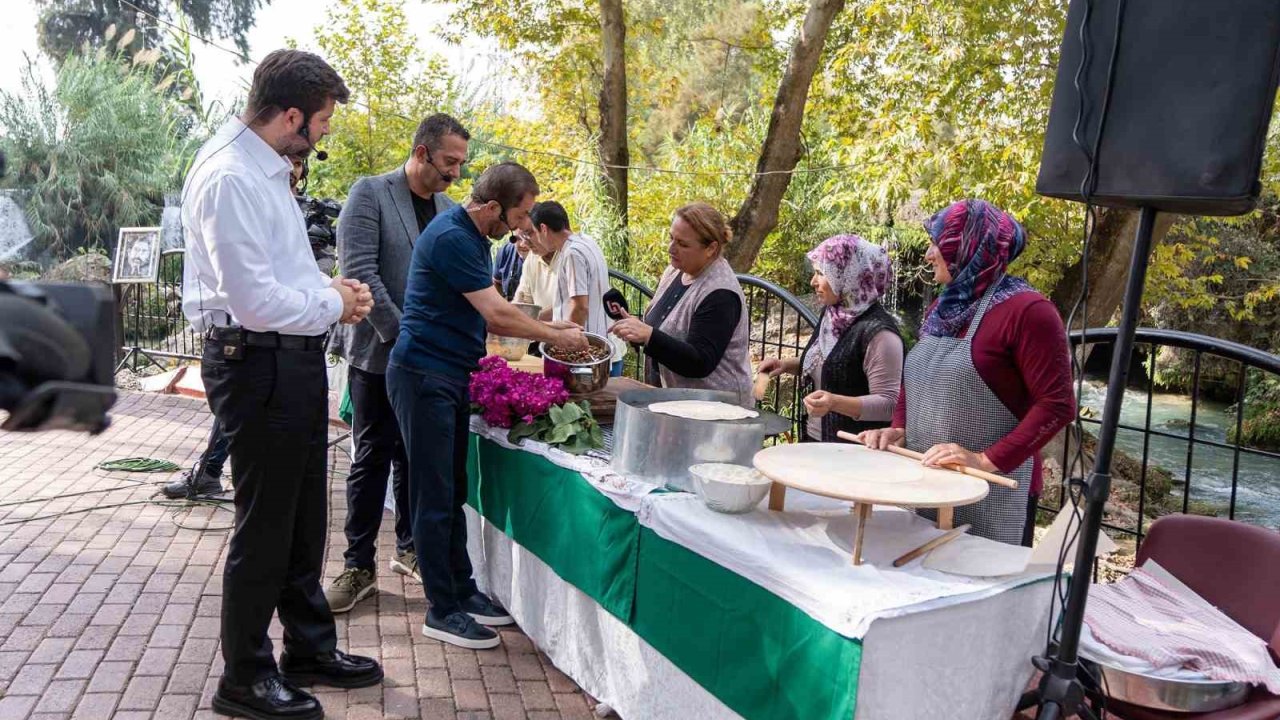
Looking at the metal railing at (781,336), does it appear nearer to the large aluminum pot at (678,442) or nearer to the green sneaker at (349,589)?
the large aluminum pot at (678,442)

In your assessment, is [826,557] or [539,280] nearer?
[826,557]

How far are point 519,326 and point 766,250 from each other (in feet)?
44.7

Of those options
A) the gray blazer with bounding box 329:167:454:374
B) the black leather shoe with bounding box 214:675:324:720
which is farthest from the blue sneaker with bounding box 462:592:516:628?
the gray blazer with bounding box 329:167:454:374

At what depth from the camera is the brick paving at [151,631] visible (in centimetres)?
293

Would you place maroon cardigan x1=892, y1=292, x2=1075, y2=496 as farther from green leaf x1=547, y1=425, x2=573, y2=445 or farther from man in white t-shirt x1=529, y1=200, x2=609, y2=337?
man in white t-shirt x1=529, y1=200, x2=609, y2=337

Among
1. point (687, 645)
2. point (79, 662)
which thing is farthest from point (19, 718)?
point (687, 645)

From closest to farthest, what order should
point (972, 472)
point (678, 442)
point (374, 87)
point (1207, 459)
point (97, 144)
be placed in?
point (972, 472) < point (678, 442) < point (1207, 459) < point (374, 87) < point (97, 144)

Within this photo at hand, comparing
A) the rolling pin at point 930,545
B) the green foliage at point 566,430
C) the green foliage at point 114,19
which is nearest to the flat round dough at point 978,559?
the rolling pin at point 930,545

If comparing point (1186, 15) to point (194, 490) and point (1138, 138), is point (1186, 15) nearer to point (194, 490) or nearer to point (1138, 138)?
point (1138, 138)

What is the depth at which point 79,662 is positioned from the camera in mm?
3148

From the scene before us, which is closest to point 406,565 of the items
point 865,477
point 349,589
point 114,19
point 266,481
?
point 349,589

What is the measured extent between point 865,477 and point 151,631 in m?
2.67

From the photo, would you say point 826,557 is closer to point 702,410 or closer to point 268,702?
point 702,410

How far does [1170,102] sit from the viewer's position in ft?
6.58
